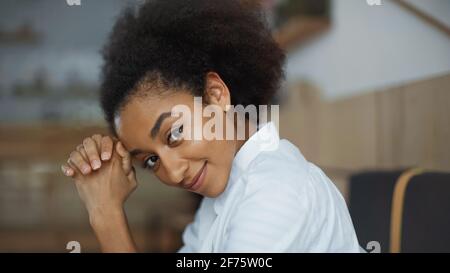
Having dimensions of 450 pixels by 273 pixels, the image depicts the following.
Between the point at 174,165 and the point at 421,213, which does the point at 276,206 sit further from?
the point at 421,213

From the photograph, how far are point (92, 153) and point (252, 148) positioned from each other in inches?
6.3

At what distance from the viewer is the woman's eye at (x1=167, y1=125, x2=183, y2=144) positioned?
46 centimetres

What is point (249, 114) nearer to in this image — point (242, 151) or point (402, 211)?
point (242, 151)

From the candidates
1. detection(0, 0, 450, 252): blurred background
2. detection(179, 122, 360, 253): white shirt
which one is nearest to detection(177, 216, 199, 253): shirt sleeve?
detection(0, 0, 450, 252): blurred background

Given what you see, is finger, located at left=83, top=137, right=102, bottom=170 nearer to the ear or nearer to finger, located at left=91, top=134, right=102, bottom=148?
finger, located at left=91, top=134, right=102, bottom=148

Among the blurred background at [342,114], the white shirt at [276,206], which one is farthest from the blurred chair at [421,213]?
the white shirt at [276,206]

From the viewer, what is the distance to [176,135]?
0.46 m

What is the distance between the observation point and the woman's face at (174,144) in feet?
1.50

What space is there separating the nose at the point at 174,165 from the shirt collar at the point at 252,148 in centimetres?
5

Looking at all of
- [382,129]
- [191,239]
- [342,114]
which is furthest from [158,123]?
[342,114]

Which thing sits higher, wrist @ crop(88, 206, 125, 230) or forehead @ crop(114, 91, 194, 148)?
forehead @ crop(114, 91, 194, 148)

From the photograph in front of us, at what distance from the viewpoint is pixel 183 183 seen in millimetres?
490

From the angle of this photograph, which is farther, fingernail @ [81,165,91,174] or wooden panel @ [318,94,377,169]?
wooden panel @ [318,94,377,169]

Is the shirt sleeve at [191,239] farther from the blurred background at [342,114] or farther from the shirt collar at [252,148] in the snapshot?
the shirt collar at [252,148]
